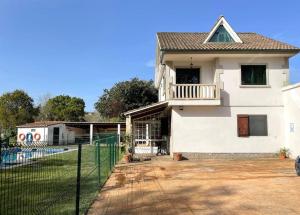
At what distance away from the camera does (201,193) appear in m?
9.91

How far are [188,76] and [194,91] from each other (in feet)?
5.16

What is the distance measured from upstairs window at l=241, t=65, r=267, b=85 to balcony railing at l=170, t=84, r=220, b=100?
2154mm

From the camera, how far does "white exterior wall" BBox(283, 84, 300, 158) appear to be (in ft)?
62.6

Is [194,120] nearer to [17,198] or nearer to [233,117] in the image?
[233,117]

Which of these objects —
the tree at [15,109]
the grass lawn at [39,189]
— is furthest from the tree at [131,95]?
the grass lawn at [39,189]

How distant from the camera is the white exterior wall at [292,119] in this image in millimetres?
19094

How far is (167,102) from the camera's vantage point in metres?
20.5

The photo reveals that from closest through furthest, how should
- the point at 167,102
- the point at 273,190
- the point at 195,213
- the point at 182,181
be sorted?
the point at 195,213 → the point at 273,190 → the point at 182,181 → the point at 167,102

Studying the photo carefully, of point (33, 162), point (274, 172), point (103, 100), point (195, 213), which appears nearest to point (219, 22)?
point (274, 172)

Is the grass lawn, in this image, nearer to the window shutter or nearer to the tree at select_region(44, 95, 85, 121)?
the window shutter

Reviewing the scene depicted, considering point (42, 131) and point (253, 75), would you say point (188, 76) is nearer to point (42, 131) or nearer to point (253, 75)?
point (253, 75)

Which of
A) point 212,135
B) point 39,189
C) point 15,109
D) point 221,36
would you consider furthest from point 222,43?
point 15,109

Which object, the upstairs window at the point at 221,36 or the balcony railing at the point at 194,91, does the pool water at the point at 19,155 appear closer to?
the balcony railing at the point at 194,91

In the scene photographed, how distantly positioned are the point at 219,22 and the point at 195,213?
17004mm
